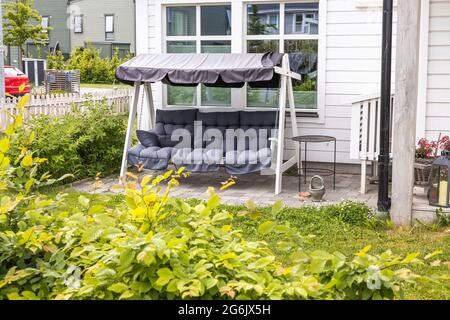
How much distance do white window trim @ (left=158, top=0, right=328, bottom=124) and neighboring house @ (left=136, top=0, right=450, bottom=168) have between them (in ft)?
0.05

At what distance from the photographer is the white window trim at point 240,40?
31.4 feet

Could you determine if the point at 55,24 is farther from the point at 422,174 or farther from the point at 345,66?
the point at 422,174

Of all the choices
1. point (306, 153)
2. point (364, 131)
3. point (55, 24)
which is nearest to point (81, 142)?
point (306, 153)

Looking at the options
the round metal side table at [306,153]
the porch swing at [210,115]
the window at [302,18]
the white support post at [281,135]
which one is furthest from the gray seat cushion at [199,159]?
the window at [302,18]

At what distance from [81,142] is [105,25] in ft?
116

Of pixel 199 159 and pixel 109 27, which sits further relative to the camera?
pixel 109 27

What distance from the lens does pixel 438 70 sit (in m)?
8.48

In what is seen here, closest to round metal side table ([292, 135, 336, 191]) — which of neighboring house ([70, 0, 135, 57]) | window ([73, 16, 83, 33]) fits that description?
neighboring house ([70, 0, 135, 57])

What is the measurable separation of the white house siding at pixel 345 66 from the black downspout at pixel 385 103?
250 centimetres

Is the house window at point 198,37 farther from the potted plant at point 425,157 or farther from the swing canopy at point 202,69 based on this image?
the potted plant at point 425,157

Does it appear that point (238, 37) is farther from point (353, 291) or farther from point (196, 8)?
point (353, 291)

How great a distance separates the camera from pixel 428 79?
8516mm

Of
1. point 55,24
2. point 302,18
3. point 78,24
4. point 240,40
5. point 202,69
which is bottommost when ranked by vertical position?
point 202,69

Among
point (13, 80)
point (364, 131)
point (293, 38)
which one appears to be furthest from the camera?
point (13, 80)
